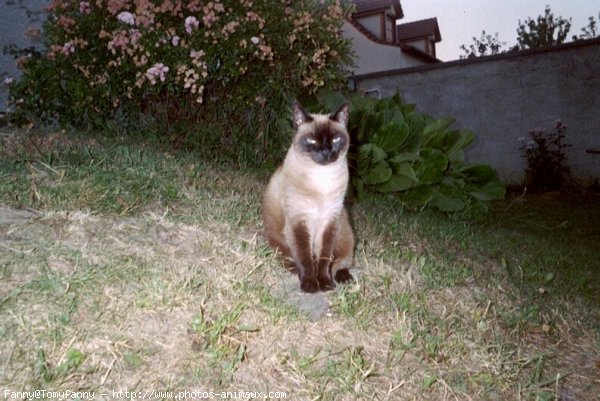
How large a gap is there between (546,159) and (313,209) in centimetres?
746

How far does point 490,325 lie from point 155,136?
12.5 feet

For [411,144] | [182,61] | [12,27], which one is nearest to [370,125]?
[411,144]

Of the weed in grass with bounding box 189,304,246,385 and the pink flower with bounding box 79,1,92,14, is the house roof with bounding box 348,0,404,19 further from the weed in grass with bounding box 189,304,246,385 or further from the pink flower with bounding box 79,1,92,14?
the weed in grass with bounding box 189,304,246,385

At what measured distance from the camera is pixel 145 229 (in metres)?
3.13

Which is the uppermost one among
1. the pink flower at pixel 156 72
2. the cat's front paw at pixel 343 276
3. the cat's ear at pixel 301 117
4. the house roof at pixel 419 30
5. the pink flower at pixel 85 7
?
the pink flower at pixel 85 7

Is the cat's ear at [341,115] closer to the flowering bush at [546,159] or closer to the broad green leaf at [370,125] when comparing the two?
the broad green leaf at [370,125]

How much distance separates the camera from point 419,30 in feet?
84.3

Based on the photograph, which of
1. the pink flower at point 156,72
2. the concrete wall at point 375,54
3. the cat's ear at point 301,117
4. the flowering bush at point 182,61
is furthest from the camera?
the concrete wall at point 375,54

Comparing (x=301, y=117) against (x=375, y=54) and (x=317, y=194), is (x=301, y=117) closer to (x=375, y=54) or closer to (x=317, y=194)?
(x=317, y=194)

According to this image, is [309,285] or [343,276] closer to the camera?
[309,285]

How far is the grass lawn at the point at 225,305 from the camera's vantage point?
218 cm

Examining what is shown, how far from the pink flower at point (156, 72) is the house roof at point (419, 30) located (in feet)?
72.5

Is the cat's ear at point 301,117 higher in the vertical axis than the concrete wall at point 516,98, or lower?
higher

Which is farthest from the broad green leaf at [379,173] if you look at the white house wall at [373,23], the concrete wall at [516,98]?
the white house wall at [373,23]
